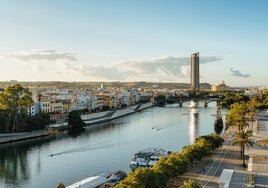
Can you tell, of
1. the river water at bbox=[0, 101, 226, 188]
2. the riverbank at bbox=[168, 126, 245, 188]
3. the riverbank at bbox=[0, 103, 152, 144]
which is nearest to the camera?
the riverbank at bbox=[168, 126, 245, 188]

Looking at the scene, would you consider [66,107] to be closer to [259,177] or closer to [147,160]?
[147,160]

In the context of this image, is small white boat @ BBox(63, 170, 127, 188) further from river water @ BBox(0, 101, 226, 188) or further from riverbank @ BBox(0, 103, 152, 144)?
riverbank @ BBox(0, 103, 152, 144)

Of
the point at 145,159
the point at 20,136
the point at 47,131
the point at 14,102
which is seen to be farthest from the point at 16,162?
the point at 47,131

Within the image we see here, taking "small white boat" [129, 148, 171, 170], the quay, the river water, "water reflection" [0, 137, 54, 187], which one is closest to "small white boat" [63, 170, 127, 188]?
the river water

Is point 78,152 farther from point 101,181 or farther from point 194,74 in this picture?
point 194,74

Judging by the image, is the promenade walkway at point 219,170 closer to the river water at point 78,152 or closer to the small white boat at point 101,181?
the small white boat at point 101,181

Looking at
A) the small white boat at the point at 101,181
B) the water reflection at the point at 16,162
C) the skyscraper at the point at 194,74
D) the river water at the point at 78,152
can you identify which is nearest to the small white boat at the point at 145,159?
the river water at the point at 78,152
